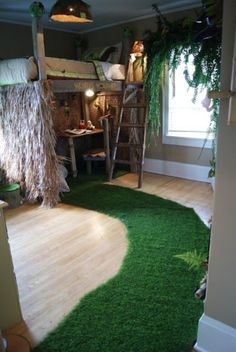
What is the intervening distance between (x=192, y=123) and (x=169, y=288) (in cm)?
285

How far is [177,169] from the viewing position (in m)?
4.39

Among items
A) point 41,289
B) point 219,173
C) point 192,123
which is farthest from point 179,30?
point 41,289

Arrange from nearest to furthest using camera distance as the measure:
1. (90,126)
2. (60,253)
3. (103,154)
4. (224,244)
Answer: (224,244), (60,253), (103,154), (90,126)

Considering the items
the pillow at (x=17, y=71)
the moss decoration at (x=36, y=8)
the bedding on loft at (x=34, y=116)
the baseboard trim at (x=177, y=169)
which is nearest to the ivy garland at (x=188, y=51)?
the baseboard trim at (x=177, y=169)

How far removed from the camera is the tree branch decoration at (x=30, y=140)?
308 centimetres

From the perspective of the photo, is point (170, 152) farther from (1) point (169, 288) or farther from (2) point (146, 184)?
(1) point (169, 288)

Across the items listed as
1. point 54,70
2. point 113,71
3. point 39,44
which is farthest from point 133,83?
point 39,44

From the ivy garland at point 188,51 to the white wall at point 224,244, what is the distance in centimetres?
28

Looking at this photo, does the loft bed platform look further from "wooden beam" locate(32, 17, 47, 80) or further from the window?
the window

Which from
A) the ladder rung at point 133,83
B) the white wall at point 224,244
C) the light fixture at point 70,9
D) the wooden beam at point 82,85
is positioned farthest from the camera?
the ladder rung at point 133,83

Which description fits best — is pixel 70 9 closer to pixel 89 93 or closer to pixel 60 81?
pixel 60 81

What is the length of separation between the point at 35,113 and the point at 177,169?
2.36 meters

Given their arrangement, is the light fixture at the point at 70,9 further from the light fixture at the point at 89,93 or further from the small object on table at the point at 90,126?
the small object on table at the point at 90,126

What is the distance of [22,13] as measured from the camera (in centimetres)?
372
